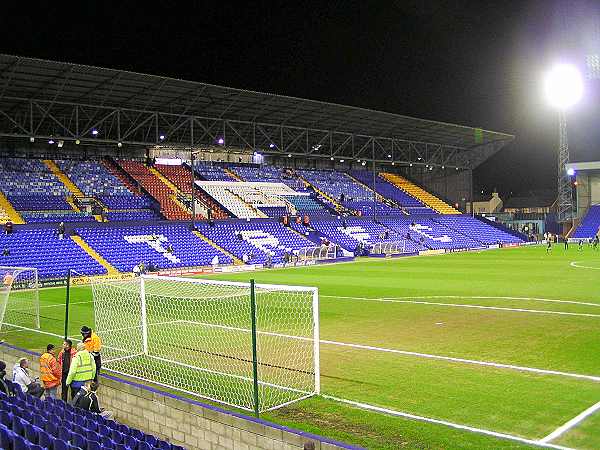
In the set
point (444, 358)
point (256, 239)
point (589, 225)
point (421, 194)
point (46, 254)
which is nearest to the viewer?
point (444, 358)

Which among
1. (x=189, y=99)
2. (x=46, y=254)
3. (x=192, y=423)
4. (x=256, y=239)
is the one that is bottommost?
(x=192, y=423)

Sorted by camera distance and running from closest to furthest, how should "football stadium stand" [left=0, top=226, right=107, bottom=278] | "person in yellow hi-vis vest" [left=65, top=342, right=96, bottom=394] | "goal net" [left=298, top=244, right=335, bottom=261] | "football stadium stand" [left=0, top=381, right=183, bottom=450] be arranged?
"football stadium stand" [left=0, top=381, right=183, bottom=450], "person in yellow hi-vis vest" [left=65, top=342, right=96, bottom=394], "football stadium stand" [left=0, top=226, right=107, bottom=278], "goal net" [left=298, top=244, right=335, bottom=261]

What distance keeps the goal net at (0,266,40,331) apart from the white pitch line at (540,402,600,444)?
12.8 m

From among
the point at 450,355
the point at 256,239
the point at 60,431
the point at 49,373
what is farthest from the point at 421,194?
the point at 60,431

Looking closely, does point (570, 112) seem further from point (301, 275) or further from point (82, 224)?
point (82, 224)

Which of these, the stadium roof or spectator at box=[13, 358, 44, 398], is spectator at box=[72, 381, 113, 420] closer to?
spectator at box=[13, 358, 44, 398]

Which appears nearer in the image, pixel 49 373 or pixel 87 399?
pixel 87 399

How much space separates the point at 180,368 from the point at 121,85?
2721 cm

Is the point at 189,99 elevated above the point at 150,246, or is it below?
above

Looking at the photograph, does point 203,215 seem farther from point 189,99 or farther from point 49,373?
point 49,373

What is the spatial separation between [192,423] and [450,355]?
5986mm

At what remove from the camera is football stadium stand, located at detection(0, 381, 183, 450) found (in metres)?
5.64

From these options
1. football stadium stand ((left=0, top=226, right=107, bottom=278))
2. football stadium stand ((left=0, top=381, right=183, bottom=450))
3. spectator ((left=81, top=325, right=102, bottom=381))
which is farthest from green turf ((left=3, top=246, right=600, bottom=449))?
football stadium stand ((left=0, top=226, right=107, bottom=278))

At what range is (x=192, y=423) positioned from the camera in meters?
7.95
